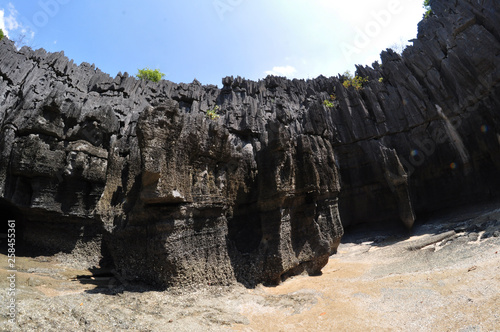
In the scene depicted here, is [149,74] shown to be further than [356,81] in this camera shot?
Yes

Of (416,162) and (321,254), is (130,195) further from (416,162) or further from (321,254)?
(416,162)

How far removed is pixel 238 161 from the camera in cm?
1170

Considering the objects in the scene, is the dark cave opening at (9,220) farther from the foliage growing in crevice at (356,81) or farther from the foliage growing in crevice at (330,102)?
the foliage growing in crevice at (356,81)

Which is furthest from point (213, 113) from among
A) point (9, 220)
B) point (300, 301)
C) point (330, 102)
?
point (300, 301)

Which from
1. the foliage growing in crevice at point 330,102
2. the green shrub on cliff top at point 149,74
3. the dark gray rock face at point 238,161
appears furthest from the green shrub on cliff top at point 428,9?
the green shrub on cliff top at point 149,74

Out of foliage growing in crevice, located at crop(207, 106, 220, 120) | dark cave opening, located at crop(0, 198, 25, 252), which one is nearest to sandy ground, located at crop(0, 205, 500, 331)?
dark cave opening, located at crop(0, 198, 25, 252)

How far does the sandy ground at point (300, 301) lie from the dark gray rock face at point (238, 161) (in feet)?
3.39

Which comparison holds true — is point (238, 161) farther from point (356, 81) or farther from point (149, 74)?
point (149, 74)

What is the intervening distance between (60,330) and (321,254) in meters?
9.73

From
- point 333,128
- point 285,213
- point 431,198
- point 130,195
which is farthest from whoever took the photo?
point 333,128

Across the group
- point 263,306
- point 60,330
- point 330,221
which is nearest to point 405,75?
point 330,221

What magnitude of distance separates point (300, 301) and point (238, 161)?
5746mm

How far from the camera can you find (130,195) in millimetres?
10188

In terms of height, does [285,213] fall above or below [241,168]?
below
